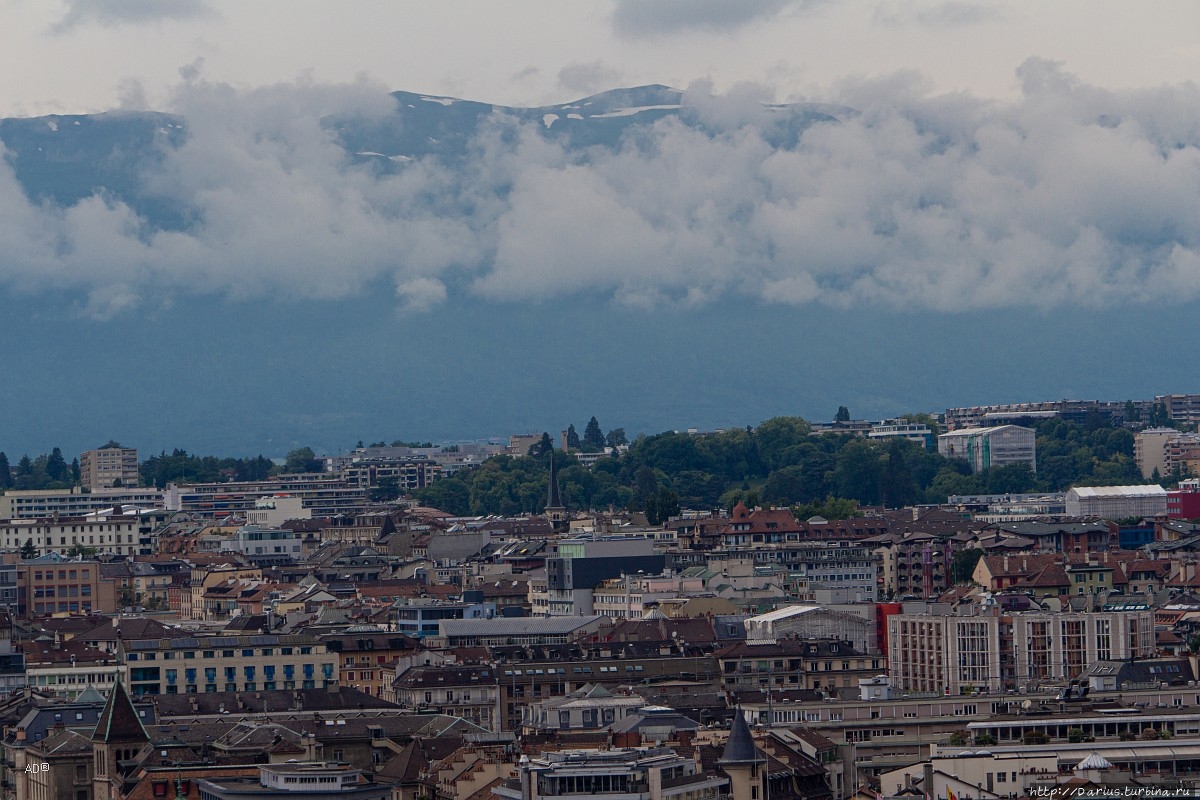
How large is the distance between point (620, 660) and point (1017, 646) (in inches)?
548

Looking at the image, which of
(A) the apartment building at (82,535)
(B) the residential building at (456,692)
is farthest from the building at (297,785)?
(A) the apartment building at (82,535)

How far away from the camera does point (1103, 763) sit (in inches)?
2116

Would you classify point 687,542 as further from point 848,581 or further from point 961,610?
point 961,610

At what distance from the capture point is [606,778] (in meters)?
54.8

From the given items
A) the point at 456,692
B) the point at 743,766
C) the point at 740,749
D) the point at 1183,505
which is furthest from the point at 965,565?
the point at 743,766

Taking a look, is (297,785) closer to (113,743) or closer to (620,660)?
(113,743)

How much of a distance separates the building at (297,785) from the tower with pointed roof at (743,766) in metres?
6.94

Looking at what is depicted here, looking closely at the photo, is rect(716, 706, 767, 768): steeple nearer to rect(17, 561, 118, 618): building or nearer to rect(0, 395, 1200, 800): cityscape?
rect(0, 395, 1200, 800): cityscape

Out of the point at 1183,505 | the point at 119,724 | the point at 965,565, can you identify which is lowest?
the point at 119,724

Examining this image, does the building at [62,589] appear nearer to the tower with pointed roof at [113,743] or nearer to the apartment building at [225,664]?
the apartment building at [225,664]

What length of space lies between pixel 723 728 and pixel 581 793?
16043 millimetres

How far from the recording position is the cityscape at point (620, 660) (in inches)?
2410

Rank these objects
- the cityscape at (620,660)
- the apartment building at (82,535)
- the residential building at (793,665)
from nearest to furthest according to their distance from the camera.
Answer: the cityscape at (620,660), the residential building at (793,665), the apartment building at (82,535)

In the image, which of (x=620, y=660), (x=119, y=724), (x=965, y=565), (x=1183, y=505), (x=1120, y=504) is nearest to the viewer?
(x=119, y=724)
